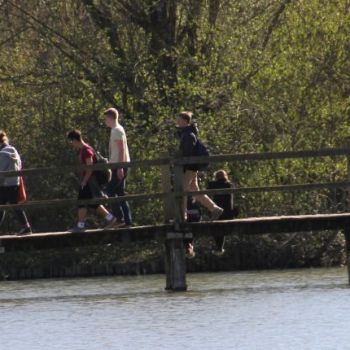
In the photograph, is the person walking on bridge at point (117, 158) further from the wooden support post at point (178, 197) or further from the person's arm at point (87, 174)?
the wooden support post at point (178, 197)

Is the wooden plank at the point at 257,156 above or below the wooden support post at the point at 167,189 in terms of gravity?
above

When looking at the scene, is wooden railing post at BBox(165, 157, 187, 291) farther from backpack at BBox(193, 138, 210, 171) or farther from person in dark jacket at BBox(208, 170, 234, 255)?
person in dark jacket at BBox(208, 170, 234, 255)

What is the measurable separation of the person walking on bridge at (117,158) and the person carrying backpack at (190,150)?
0.71 m

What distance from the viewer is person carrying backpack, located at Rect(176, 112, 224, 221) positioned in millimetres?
21422

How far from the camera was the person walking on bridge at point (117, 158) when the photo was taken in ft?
69.1

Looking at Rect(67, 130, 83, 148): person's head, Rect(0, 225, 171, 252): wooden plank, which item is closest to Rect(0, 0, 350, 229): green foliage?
Rect(0, 225, 171, 252): wooden plank

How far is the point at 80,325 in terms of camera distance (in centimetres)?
1888

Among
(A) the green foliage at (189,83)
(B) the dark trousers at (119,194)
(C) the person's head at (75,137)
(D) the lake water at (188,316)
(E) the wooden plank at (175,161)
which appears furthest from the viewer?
(A) the green foliage at (189,83)

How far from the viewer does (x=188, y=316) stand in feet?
63.3

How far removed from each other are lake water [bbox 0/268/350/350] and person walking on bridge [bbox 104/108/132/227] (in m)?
1.08

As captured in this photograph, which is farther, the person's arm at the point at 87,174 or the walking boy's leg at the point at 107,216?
the walking boy's leg at the point at 107,216

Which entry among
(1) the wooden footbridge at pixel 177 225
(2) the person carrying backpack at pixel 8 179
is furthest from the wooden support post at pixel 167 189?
(2) the person carrying backpack at pixel 8 179

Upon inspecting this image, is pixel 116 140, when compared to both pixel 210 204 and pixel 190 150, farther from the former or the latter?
pixel 210 204

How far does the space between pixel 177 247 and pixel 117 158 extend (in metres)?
1.60
